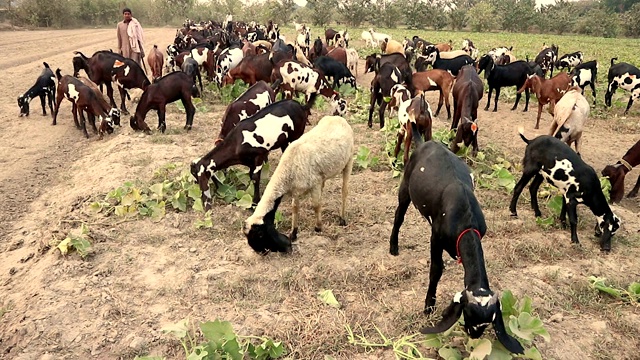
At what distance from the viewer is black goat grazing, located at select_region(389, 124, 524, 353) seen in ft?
12.1

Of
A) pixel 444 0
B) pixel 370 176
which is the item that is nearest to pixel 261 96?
pixel 370 176

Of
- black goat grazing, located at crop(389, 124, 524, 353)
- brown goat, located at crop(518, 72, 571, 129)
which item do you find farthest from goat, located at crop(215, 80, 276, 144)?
brown goat, located at crop(518, 72, 571, 129)

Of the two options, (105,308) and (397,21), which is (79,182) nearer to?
(105,308)

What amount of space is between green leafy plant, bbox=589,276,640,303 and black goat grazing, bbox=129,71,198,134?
8.85 metres

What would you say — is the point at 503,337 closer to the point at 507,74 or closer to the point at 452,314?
the point at 452,314

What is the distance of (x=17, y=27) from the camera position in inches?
1452

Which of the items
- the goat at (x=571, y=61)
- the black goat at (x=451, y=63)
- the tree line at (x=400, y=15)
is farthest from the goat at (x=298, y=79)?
the tree line at (x=400, y=15)

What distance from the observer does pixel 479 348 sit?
380 cm

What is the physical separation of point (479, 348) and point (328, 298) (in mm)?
1719

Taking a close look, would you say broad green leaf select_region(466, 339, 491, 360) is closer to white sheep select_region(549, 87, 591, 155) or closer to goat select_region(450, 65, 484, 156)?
goat select_region(450, 65, 484, 156)

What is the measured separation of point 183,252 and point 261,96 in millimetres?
4163

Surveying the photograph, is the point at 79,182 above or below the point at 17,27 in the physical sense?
below

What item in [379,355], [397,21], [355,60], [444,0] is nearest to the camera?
[379,355]

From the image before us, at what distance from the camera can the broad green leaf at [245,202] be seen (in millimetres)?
6930
